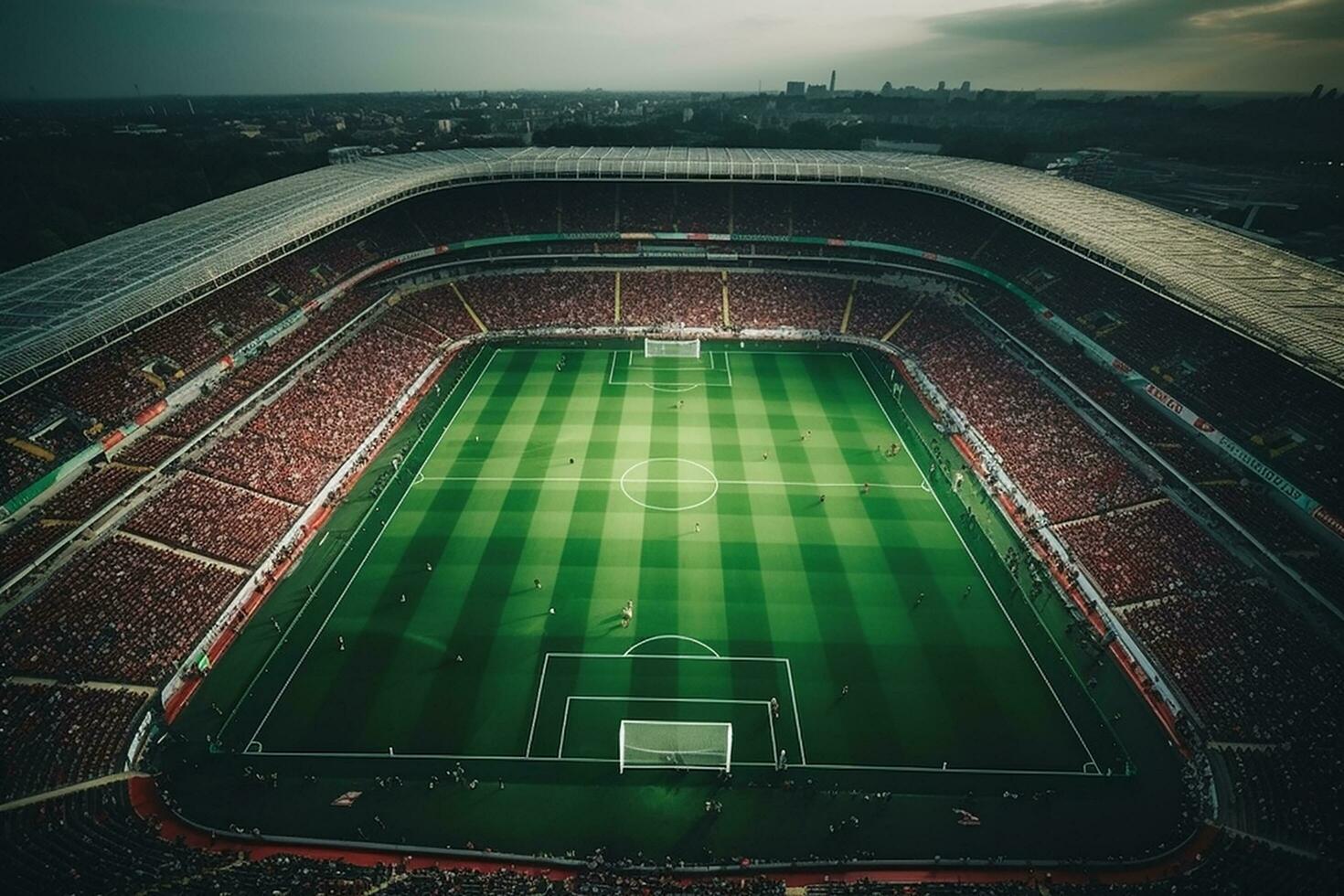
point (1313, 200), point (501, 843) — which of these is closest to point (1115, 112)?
point (1313, 200)

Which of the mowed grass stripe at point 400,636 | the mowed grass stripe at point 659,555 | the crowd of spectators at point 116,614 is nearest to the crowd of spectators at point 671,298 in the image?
the mowed grass stripe at point 659,555

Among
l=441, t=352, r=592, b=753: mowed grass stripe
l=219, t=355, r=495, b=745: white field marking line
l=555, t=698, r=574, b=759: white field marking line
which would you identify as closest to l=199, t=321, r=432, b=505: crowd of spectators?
l=219, t=355, r=495, b=745: white field marking line

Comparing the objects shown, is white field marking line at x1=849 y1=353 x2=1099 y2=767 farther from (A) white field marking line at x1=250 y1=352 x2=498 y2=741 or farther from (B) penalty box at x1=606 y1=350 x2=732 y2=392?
(A) white field marking line at x1=250 y1=352 x2=498 y2=741

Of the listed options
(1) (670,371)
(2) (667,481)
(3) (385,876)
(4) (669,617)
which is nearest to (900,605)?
(4) (669,617)

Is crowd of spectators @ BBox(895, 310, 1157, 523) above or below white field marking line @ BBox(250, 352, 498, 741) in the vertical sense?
above

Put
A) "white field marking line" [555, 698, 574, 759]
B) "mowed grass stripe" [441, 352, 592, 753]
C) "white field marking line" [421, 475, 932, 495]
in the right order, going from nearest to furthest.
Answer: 1. "white field marking line" [555, 698, 574, 759]
2. "mowed grass stripe" [441, 352, 592, 753]
3. "white field marking line" [421, 475, 932, 495]

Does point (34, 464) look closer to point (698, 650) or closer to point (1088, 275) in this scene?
point (698, 650)
